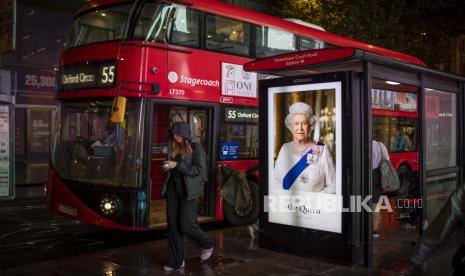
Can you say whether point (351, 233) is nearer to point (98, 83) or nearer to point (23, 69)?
point (98, 83)

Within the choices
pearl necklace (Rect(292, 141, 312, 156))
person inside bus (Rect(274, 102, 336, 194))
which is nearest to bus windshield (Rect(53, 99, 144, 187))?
person inside bus (Rect(274, 102, 336, 194))

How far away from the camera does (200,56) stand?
870cm

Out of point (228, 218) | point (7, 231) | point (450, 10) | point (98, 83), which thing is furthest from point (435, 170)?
→ point (450, 10)

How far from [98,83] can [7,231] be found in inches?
137

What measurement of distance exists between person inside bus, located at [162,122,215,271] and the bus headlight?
1.70 meters

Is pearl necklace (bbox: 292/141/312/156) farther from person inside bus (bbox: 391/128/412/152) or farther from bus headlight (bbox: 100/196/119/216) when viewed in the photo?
person inside bus (bbox: 391/128/412/152)

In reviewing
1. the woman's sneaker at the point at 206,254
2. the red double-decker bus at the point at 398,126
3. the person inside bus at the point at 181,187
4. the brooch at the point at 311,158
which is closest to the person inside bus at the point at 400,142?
the red double-decker bus at the point at 398,126

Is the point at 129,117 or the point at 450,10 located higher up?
the point at 450,10

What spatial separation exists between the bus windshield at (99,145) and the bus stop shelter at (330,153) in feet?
A: 6.28

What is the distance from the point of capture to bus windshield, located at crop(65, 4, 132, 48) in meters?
8.21

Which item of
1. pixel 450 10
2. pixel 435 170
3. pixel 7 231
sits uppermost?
pixel 450 10

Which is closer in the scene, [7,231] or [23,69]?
[7,231]

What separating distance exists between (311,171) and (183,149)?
1675mm

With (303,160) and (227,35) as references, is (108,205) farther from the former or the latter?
(227,35)
